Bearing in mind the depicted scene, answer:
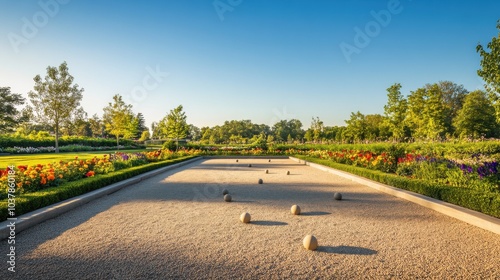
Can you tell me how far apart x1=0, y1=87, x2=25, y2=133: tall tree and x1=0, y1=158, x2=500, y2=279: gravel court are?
153ft

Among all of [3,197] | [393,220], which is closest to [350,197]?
[393,220]

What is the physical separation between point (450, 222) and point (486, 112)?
52.9 meters

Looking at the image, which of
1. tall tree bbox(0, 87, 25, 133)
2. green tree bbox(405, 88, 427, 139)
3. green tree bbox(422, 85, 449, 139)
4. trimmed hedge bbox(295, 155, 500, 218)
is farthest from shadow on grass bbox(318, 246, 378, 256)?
tall tree bbox(0, 87, 25, 133)

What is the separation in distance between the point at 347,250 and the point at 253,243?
4.82 feet

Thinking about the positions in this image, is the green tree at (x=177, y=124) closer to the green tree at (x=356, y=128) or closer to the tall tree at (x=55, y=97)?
the tall tree at (x=55, y=97)

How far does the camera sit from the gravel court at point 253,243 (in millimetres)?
3684

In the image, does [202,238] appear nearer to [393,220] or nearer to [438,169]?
[393,220]

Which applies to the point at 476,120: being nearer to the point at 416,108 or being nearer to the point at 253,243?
the point at 416,108

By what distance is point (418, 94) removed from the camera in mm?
45688

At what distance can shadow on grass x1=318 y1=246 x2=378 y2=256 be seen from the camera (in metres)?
4.30

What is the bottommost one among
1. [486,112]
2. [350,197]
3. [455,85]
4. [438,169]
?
[350,197]

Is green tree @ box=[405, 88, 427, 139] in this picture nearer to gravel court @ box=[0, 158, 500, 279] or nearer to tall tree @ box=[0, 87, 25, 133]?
gravel court @ box=[0, 158, 500, 279]

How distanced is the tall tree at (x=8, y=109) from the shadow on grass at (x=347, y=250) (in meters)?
52.5

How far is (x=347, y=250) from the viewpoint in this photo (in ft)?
14.5
